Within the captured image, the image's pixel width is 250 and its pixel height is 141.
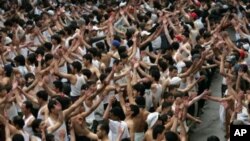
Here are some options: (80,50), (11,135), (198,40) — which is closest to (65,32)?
(80,50)

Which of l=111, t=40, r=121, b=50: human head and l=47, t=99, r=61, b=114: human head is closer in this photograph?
l=47, t=99, r=61, b=114: human head

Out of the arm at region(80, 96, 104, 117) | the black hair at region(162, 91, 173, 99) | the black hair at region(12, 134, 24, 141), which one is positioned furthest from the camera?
the black hair at region(162, 91, 173, 99)

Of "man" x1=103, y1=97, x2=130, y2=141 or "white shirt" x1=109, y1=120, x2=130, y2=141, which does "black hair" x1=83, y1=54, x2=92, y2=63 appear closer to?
"man" x1=103, y1=97, x2=130, y2=141

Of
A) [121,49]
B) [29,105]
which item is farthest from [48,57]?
[29,105]

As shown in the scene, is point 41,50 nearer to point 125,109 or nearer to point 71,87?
point 71,87

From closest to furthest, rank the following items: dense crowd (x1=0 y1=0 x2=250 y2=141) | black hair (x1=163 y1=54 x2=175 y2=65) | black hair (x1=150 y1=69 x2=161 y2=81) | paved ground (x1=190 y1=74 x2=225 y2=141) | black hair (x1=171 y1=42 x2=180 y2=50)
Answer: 1. dense crowd (x1=0 y1=0 x2=250 y2=141)
2. black hair (x1=150 y1=69 x2=161 y2=81)
3. paved ground (x1=190 y1=74 x2=225 y2=141)
4. black hair (x1=163 y1=54 x2=175 y2=65)
5. black hair (x1=171 y1=42 x2=180 y2=50)

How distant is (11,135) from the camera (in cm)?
792

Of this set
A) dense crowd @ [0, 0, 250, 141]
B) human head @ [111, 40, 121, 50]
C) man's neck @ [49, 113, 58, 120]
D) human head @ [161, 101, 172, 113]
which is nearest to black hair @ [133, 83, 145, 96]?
dense crowd @ [0, 0, 250, 141]

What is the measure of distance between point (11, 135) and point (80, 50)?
4553 mm

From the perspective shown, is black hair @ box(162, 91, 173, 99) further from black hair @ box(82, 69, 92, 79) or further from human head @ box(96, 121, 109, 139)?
human head @ box(96, 121, 109, 139)

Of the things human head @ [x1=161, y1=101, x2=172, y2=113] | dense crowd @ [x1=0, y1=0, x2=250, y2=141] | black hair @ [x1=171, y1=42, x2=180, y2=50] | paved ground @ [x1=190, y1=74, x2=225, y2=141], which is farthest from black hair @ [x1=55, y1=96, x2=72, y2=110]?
black hair @ [x1=171, y1=42, x2=180, y2=50]

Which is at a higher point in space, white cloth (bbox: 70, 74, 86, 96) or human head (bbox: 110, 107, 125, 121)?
human head (bbox: 110, 107, 125, 121)

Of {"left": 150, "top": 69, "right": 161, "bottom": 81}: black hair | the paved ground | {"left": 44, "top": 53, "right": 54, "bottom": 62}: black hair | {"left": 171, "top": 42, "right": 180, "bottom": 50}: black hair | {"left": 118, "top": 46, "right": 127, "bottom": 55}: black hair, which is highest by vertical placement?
{"left": 44, "top": 53, "right": 54, "bottom": 62}: black hair

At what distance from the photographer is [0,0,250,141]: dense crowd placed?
827cm
